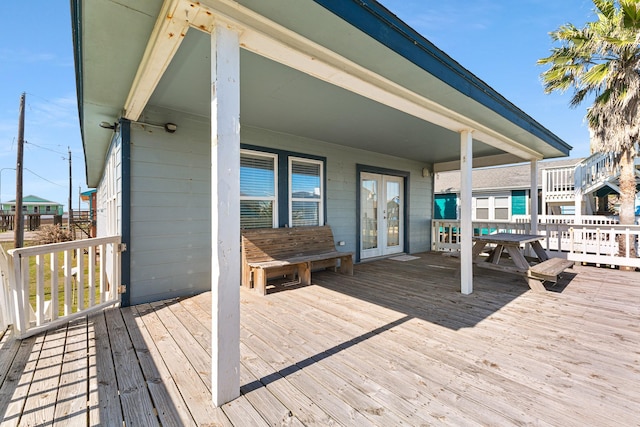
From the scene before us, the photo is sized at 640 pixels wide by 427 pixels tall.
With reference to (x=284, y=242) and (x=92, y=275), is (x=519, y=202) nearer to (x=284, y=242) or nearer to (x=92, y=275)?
(x=284, y=242)

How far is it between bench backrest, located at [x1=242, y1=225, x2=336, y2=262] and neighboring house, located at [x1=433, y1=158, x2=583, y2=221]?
28.0ft

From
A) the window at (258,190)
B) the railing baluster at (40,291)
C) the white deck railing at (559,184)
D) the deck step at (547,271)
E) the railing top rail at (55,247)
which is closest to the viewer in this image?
the railing top rail at (55,247)

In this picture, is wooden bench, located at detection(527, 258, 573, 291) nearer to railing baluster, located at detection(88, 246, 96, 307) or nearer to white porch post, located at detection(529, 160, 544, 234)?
white porch post, located at detection(529, 160, 544, 234)

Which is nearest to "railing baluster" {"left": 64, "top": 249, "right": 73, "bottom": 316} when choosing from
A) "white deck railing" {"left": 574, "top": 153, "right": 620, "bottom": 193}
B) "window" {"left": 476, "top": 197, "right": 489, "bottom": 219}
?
"white deck railing" {"left": 574, "top": 153, "right": 620, "bottom": 193}

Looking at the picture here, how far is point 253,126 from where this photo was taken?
4.32 metres

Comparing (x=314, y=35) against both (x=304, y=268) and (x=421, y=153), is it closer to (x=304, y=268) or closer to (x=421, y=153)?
(x=304, y=268)

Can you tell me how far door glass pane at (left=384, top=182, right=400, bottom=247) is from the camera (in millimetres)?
6707

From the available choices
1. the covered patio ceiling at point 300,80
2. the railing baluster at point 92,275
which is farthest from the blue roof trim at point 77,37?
the railing baluster at point 92,275

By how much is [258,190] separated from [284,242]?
948mm

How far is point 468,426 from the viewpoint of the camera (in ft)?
4.68

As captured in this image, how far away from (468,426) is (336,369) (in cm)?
84

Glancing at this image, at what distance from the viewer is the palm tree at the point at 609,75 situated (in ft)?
16.5

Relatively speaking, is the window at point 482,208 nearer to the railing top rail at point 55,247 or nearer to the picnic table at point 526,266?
the picnic table at point 526,266

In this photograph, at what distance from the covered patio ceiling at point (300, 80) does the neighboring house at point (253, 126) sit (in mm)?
15
